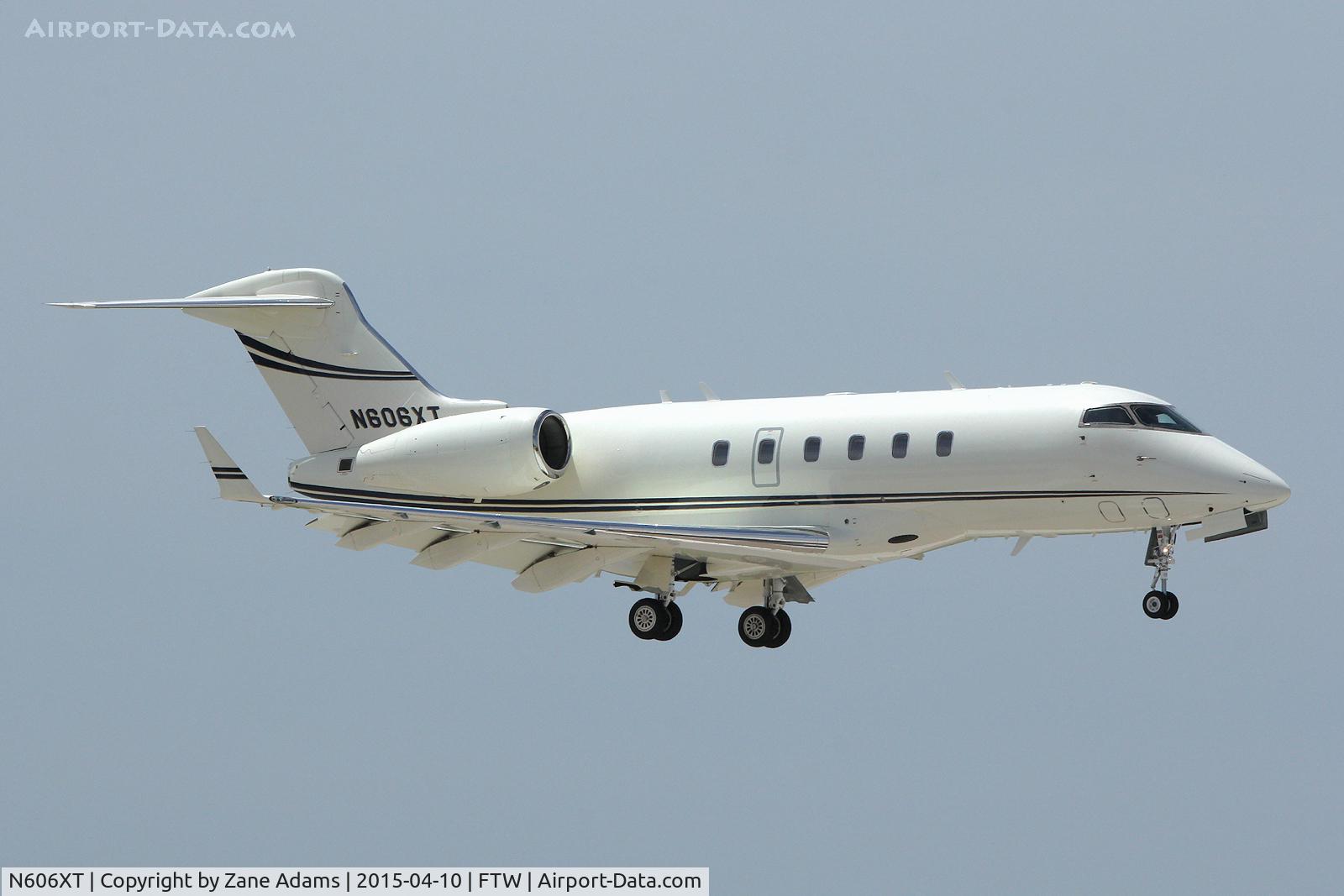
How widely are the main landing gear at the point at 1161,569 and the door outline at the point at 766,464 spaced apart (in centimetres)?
556

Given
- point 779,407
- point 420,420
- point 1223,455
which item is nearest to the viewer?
point 1223,455

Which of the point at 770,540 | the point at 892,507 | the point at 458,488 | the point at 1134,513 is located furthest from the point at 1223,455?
the point at 458,488

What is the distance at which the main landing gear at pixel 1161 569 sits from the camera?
29.2m

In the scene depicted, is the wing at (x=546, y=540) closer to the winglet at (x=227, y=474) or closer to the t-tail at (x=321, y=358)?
the winglet at (x=227, y=474)

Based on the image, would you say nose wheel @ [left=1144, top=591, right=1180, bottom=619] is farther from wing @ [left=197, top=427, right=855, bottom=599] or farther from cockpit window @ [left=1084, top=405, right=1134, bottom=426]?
wing @ [left=197, top=427, right=855, bottom=599]

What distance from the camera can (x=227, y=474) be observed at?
30.1 m

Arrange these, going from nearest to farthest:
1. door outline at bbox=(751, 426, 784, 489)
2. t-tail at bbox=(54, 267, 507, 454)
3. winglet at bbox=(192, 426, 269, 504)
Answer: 1. winglet at bbox=(192, 426, 269, 504)
2. door outline at bbox=(751, 426, 784, 489)
3. t-tail at bbox=(54, 267, 507, 454)

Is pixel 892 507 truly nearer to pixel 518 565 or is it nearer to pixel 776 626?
pixel 776 626

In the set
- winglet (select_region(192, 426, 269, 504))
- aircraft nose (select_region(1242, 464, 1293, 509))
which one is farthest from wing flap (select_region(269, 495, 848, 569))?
aircraft nose (select_region(1242, 464, 1293, 509))

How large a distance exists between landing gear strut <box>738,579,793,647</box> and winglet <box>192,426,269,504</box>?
26.1ft

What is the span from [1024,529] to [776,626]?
4.83 meters

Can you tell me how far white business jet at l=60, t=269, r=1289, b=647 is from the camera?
96.5 feet

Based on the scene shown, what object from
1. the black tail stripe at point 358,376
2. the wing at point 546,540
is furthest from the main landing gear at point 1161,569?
the black tail stripe at point 358,376

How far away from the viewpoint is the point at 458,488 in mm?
Answer: 32719
